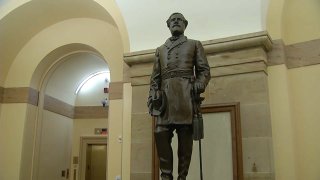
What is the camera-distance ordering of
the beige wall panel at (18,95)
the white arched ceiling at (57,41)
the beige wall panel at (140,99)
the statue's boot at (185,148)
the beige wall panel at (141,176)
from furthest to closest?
the beige wall panel at (18,95) → the white arched ceiling at (57,41) → the beige wall panel at (140,99) → the beige wall panel at (141,176) → the statue's boot at (185,148)

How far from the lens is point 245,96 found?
17.7 feet

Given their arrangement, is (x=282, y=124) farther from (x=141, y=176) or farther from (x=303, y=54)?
(x=141, y=176)

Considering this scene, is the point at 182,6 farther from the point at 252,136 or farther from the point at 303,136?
the point at 303,136

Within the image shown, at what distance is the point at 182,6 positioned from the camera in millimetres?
6094

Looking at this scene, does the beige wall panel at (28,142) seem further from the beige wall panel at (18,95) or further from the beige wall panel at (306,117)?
the beige wall panel at (306,117)

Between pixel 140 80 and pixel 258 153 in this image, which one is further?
pixel 140 80

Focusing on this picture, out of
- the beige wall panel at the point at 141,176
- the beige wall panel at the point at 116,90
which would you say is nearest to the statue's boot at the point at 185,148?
the beige wall panel at the point at 141,176

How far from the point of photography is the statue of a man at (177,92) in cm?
356

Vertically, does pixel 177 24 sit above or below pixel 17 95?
below

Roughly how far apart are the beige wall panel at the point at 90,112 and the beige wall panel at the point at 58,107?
0.54ft

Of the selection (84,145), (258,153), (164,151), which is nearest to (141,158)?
(258,153)

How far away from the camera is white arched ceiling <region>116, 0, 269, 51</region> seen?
5.61m

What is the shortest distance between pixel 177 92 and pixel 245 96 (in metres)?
2.08

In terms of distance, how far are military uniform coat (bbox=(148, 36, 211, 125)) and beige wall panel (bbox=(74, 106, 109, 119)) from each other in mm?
6450
